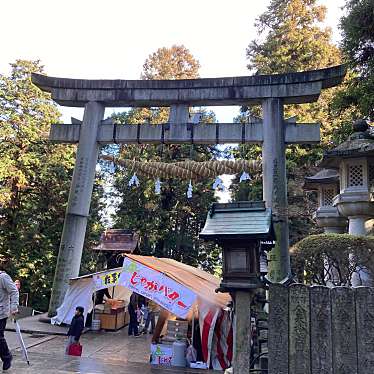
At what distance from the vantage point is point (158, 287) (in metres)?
8.80

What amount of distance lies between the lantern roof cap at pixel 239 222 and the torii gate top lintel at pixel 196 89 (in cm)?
652

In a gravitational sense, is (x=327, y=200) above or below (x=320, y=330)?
above

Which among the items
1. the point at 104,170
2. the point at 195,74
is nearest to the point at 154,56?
the point at 195,74

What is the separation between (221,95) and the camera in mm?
11703

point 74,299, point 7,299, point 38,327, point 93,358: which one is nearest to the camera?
point 7,299

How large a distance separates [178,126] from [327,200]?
17.1ft

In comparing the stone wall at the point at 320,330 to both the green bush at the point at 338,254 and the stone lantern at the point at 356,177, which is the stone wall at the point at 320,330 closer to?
the green bush at the point at 338,254

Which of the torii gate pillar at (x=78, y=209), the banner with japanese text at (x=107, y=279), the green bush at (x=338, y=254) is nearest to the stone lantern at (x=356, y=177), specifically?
the green bush at (x=338, y=254)

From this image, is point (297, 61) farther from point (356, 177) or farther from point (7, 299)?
point (7, 299)

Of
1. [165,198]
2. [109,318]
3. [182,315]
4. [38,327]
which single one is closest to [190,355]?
[182,315]

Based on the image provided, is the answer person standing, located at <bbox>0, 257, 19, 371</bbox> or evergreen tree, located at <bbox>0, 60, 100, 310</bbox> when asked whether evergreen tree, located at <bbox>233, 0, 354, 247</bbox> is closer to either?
evergreen tree, located at <bbox>0, 60, 100, 310</bbox>

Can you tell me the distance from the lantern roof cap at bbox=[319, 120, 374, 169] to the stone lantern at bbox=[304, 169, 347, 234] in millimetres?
1986

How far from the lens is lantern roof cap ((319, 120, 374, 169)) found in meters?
8.70

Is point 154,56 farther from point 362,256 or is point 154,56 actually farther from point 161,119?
point 362,256
